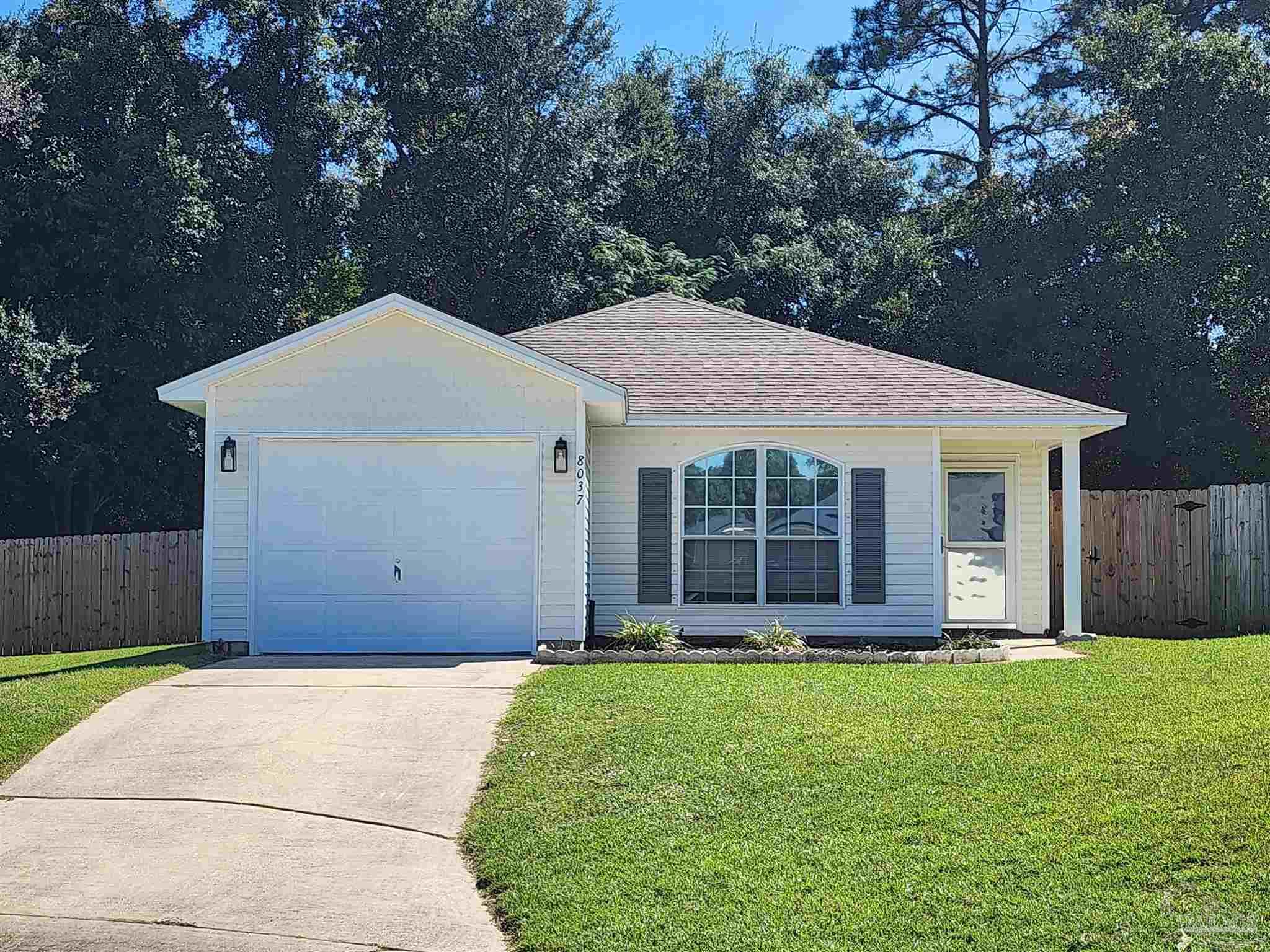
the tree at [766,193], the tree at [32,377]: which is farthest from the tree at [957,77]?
the tree at [32,377]

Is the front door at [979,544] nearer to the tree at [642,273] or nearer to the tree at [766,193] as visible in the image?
the tree at [642,273]

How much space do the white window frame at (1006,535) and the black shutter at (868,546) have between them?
1487 mm

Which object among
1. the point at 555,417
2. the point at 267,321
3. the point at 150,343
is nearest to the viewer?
the point at 555,417

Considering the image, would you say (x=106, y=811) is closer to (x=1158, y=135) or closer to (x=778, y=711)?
(x=778, y=711)

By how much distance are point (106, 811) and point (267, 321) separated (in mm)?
17719

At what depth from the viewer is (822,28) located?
3388 centimetres

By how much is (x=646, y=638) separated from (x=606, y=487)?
6.76ft

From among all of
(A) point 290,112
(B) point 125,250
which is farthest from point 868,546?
(A) point 290,112

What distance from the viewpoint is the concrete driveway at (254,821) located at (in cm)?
605

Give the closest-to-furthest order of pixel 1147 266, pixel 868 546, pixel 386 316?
1. pixel 386 316
2. pixel 868 546
3. pixel 1147 266

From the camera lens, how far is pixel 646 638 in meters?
13.7

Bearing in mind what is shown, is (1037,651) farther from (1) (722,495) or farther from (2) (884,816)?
(2) (884,816)

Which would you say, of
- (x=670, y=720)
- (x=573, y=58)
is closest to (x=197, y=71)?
(x=573, y=58)

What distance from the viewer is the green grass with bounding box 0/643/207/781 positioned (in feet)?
30.8
